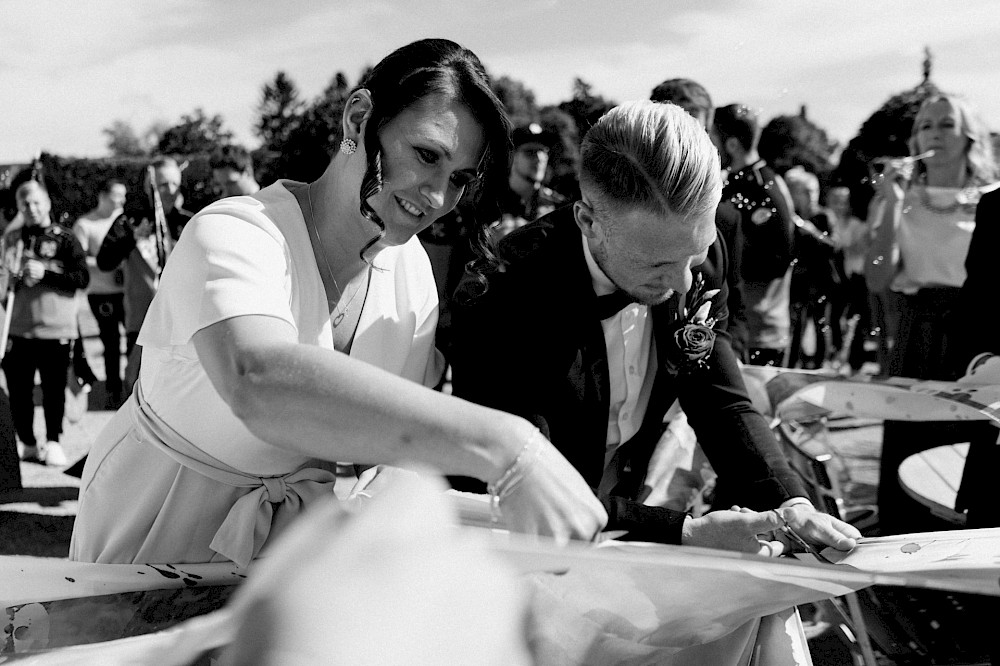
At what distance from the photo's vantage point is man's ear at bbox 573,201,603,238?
5.96 ft

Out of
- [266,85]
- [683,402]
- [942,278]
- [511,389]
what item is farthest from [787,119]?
[266,85]

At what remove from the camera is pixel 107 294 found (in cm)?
810

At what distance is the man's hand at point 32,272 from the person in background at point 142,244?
21.6 inches

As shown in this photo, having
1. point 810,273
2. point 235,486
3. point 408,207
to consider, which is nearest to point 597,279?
point 408,207

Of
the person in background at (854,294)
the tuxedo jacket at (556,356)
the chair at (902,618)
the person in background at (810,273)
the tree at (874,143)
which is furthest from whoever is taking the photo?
the tree at (874,143)

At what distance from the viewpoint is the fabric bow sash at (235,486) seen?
1.52 m

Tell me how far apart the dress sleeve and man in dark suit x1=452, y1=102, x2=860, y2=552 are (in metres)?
0.57

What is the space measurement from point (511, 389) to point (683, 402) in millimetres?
518

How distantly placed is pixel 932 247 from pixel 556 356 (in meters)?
3.56

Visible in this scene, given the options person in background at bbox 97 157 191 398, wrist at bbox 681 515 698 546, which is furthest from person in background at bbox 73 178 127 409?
wrist at bbox 681 515 698 546

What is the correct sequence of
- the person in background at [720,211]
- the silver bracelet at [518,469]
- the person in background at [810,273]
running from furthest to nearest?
the person in background at [810,273] → the person in background at [720,211] → the silver bracelet at [518,469]

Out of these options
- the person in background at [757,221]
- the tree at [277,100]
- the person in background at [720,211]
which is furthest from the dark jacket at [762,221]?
the tree at [277,100]

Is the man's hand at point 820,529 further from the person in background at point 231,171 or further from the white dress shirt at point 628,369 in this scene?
the person in background at point 231,171

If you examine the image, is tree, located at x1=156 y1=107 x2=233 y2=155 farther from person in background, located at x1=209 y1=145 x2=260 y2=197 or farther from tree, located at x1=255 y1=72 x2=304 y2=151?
person in background, located at x1=209 y1=145 x2=260 y2=197
